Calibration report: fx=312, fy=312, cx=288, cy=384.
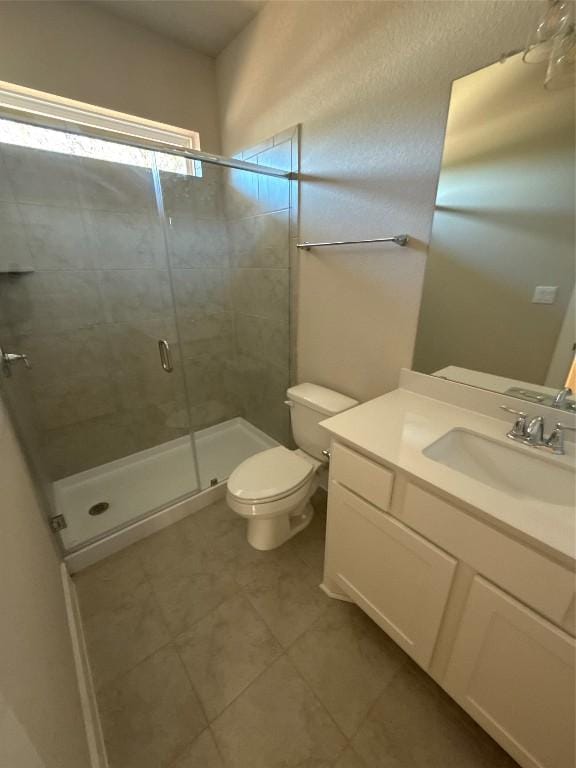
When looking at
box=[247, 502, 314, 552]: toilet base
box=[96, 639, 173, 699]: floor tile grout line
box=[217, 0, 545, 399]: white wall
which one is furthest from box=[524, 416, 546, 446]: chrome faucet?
box=[96, 639, 173, 699]: floor tile grout line

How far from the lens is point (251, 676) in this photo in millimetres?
1120

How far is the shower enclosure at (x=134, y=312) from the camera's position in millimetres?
1676

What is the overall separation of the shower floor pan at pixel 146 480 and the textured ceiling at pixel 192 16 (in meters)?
2.44

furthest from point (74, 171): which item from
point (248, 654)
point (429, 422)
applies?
point (248, 654)

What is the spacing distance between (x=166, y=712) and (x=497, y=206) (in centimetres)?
201

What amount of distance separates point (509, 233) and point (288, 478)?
50.9 inches

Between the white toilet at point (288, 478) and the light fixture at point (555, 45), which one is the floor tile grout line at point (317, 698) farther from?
the light fixture at point (555, 45)

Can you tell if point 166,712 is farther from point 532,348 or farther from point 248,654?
point 532,348

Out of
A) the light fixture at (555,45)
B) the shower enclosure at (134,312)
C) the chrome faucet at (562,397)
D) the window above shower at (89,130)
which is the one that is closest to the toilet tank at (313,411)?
the shower enclosure at (134,312)

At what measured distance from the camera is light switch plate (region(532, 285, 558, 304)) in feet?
3.21

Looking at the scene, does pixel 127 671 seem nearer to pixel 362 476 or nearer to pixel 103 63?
pixel 362 476

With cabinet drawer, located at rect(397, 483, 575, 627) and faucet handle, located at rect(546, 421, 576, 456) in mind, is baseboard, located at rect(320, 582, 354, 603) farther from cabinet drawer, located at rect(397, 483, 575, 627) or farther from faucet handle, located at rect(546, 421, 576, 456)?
faucet handle, located at rect(546, 421, 576, 456)

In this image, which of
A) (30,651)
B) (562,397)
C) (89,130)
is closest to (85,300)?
(89,130)

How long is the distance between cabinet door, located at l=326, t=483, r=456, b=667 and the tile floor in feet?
0.64
